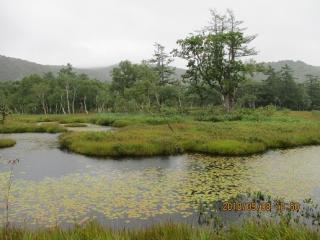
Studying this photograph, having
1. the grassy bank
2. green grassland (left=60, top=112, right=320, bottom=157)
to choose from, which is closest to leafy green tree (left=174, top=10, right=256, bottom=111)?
green grassland (left=60, top=112, right=320, bottom=157)

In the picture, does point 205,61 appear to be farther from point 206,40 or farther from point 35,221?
point 35,221

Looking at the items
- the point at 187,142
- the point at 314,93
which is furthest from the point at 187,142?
the point at 314,93

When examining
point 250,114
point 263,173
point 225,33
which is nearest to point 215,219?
point 263,173

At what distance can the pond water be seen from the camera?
40.7 feet

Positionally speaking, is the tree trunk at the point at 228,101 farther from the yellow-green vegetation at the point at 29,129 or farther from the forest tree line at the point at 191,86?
the yellow-green vegetation at the point at 29,129

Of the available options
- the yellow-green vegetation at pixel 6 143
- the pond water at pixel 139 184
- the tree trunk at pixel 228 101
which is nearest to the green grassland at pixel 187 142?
the pond water at pixel 139 184

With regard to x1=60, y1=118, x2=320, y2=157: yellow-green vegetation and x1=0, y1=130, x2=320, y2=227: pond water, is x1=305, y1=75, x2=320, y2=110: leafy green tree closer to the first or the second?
x1=60, y1=118, x2=320, y2=157: yellow-green vegetation

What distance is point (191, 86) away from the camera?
6278cm

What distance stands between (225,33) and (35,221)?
1940 inches

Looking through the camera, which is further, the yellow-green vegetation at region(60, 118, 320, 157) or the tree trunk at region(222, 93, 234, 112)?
the tree trunk at region(222, 93, 234, 112)

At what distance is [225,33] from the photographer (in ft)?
182

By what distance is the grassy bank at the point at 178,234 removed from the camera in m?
7.74

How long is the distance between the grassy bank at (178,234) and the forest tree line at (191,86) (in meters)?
47.8

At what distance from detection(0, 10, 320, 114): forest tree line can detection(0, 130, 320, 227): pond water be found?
33.7 metres
